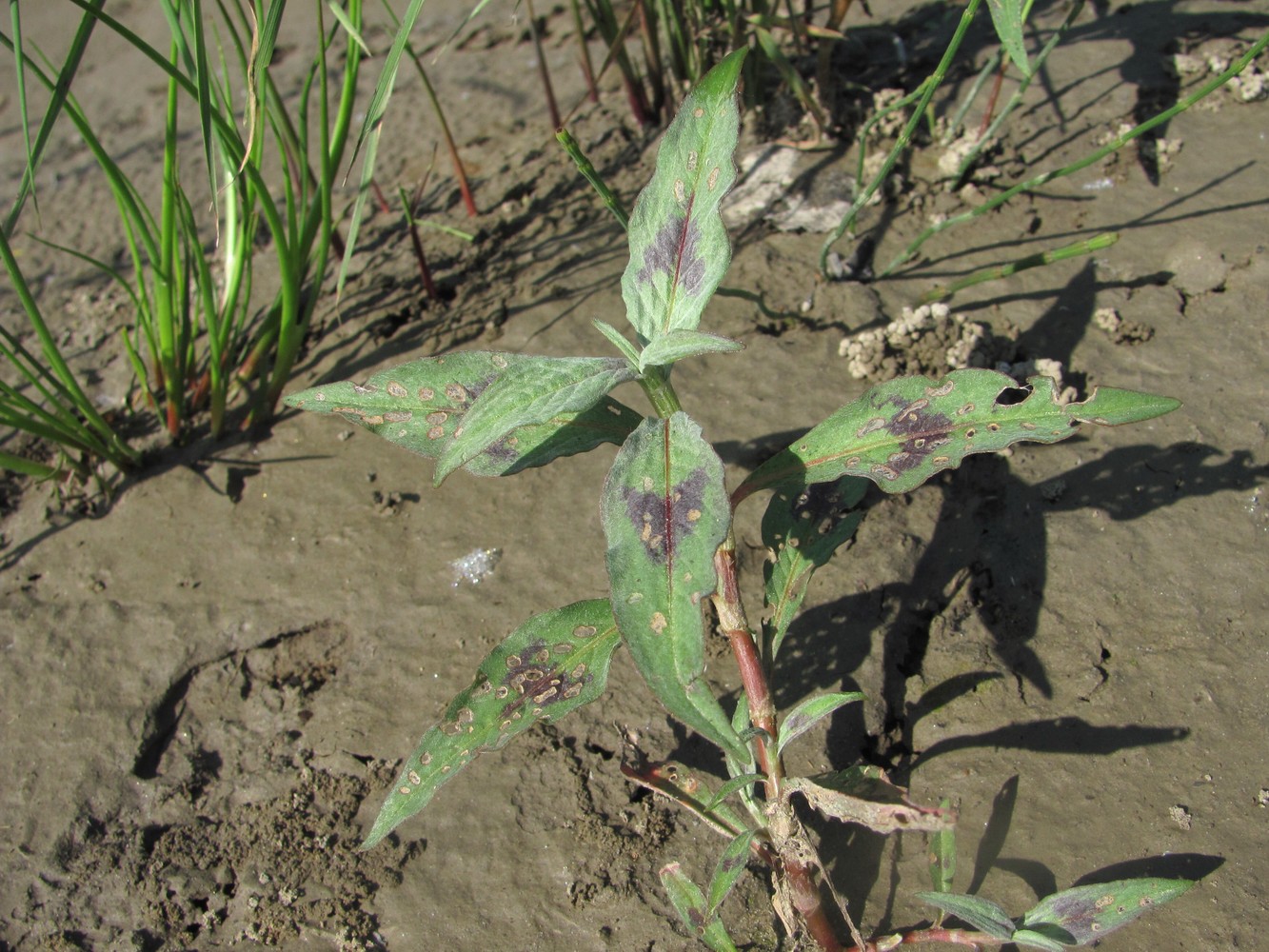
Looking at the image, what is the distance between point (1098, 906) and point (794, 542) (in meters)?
0.71

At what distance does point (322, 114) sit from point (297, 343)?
1.80 feet

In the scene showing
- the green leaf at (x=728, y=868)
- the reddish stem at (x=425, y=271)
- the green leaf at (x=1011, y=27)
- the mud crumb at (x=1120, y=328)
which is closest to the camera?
the green leaf at (x=728, y=868)

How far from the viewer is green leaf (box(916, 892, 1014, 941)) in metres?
1.33

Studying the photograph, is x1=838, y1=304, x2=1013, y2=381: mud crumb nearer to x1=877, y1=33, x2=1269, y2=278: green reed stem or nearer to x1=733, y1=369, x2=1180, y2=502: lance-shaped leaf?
x1=877, y1=33, x2=1269, y2=278: green reed stem

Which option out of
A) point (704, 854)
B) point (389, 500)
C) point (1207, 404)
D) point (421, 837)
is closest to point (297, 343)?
point (389, 500)

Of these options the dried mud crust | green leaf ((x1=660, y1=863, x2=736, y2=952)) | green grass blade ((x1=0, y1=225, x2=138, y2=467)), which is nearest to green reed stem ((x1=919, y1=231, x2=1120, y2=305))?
green leaf ((x1=660, y1=863, x2=736, y2=952))

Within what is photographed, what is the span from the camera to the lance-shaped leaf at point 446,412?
155cm

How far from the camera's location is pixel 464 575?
6.77 feet

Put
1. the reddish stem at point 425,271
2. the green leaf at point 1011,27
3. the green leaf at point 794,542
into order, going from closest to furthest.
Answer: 1. the green leaf at point 794,542
2. the green leaf at point 1011,27
3. the reddish stem at point 425,271

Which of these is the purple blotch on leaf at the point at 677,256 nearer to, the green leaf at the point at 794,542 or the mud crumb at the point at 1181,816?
the green leaf at the point at 794,542

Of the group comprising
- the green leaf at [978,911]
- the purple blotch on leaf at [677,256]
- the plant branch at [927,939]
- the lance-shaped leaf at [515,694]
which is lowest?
the plant branch at [927,939]

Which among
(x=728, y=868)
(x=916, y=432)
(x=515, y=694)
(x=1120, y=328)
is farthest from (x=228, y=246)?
(x=1120, y=328)

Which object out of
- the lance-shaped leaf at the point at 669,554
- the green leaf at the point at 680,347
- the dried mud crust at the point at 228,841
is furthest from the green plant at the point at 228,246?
the lance-shaped leaf at the point at 669,554

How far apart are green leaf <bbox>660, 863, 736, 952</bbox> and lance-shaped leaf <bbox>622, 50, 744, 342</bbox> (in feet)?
2.90
